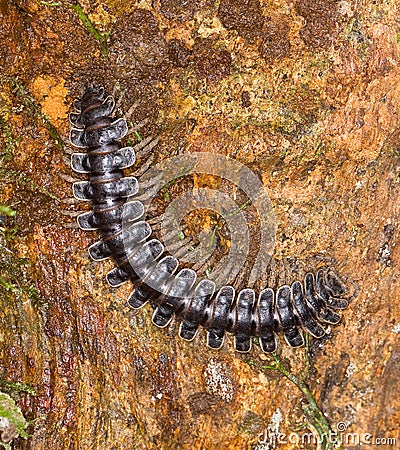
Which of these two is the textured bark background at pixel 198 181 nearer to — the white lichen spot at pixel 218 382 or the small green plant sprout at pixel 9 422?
the white lichen spot at pixel 218 382

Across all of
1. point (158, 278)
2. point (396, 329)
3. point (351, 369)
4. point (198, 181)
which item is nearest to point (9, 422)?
point (158, 278)

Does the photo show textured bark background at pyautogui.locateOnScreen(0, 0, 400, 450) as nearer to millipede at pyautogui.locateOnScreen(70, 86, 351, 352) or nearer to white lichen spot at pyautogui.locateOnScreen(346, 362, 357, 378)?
white lichen spot at pyautogui.locateOnScreen(346, 362, 357, 378)

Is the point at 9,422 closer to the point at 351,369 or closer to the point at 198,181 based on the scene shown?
the point at 198,181

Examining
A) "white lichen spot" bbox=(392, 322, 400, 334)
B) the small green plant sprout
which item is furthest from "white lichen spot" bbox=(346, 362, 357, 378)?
the small green plant sprout

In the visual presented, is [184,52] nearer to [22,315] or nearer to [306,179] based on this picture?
[306,179]

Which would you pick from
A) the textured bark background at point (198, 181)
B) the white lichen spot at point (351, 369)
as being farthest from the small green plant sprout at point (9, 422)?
the white lichen spot at point (351, 369)
